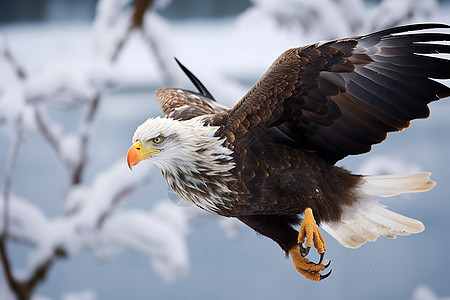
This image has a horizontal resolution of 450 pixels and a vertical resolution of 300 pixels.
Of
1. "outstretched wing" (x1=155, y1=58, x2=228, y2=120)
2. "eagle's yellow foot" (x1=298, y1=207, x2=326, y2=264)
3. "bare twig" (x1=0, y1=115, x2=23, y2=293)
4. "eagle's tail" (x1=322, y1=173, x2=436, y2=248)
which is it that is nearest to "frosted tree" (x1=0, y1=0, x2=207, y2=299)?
"bare twig" (x1=0, y1=115, x2=23, y2=293)

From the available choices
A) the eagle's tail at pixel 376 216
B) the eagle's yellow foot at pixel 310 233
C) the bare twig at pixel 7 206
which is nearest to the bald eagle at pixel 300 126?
the eagle's yellow foot at pixel 310 233

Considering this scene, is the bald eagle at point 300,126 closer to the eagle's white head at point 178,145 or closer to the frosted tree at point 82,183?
the eagle's white head at point 178,145

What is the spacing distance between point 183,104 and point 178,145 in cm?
26

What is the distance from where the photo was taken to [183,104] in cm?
136

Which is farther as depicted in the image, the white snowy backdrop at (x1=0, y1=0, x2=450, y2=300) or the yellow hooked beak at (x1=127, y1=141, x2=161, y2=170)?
the white snowy backdrop at (x1=0, y1=0, x2=450, y2=300)

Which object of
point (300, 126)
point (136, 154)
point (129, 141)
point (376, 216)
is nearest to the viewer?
point (136, 154)

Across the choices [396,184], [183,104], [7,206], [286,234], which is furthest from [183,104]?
[7,206]

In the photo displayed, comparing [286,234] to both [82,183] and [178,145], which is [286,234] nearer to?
[178,145]

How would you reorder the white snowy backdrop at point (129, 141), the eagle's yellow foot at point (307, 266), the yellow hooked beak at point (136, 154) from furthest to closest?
the white snowy backdrop at point (129, 141)
the eagle's yellow foot at point (307, 266)
the yellow hooked beak at point (136, 154)

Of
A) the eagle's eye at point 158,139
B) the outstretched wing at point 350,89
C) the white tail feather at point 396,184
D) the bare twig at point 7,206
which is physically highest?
the outstretched wing at point 350,89

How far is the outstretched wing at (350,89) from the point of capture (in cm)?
111

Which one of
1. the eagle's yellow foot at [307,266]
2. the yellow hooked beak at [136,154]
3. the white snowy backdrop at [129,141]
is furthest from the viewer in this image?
the white snowy backdrop at [129,141]

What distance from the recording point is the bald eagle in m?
1.12

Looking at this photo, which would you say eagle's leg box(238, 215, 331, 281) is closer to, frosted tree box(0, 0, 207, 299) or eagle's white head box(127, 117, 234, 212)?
eagle's white head box(127, 117, 234, 212)
